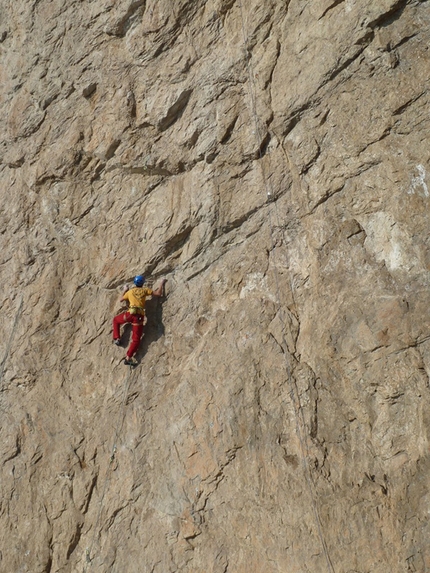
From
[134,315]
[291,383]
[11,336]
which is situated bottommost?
[291,383]

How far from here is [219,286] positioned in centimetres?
908

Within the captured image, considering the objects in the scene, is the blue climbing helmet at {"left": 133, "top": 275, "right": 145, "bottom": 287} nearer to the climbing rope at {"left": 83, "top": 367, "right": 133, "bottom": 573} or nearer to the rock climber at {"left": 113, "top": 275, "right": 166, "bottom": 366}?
the rock climber at {"left": 113, "top": 275, "right": 166, "bottom": 366}

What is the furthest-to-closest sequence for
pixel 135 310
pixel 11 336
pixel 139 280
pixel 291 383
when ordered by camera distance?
pixel 11 336
pixel 139 280
pixel 135 310
pixel 291 383

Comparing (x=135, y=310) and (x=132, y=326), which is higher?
(x=135, y=310)

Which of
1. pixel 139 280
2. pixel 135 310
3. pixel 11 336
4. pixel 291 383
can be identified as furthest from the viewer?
pixel 11 336

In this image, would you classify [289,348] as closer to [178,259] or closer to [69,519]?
[178,259]

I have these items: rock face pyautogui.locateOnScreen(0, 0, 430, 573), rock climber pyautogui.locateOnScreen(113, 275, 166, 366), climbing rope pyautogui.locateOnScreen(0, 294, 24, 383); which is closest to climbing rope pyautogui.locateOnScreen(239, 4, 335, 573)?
rock face pyautogui.locateOnScreen(0, 0, 430, 573)

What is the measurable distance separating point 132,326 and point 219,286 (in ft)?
4.45

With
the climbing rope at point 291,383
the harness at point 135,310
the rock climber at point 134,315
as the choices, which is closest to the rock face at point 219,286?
the climbing rope at point 291,383

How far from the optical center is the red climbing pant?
29.8ft

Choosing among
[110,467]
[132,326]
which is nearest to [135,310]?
[132,326]

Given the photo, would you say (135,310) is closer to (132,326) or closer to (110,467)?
(132,326)

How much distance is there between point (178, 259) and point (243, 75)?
2.78m

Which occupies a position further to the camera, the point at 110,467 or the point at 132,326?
the point at 132,326
